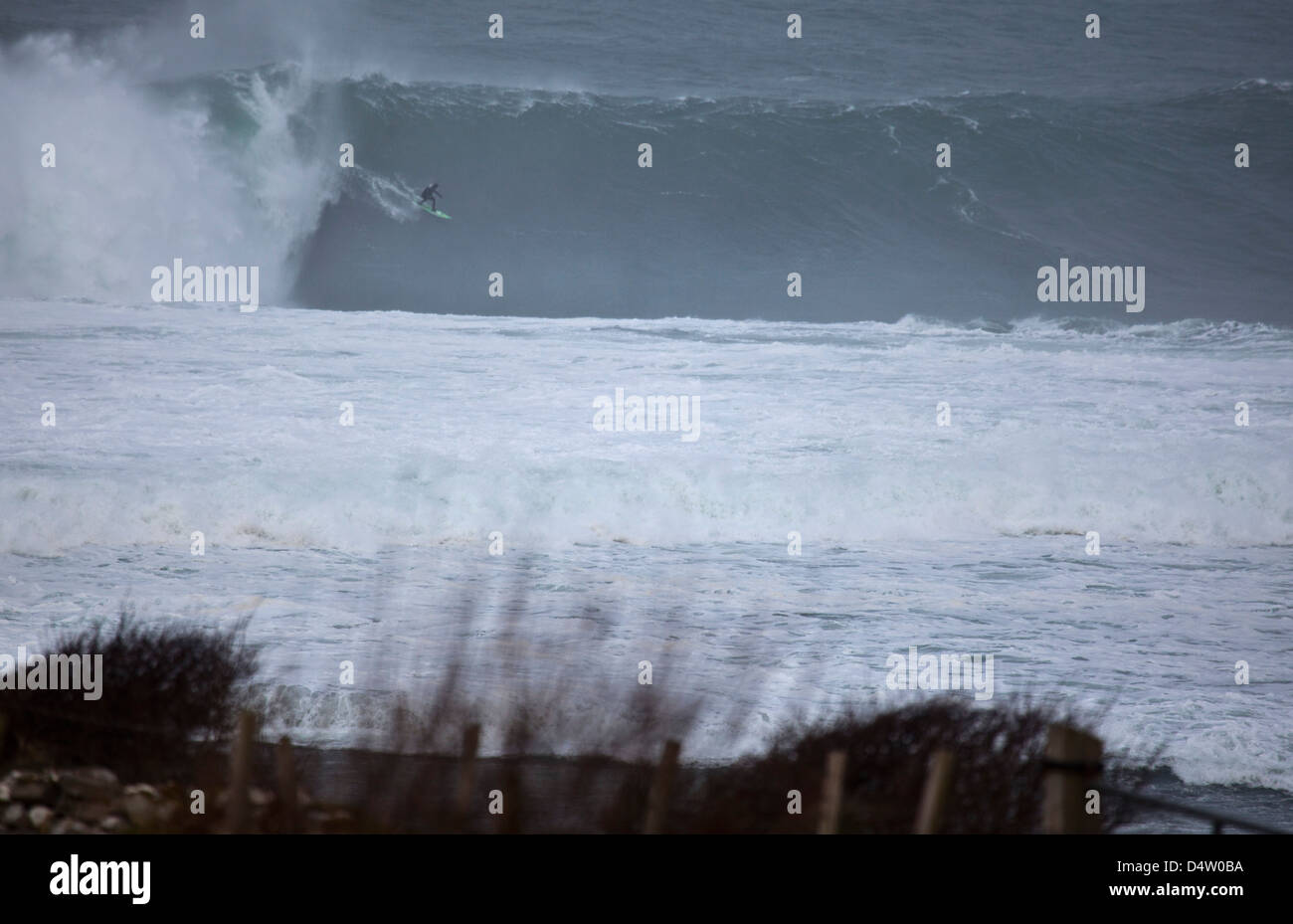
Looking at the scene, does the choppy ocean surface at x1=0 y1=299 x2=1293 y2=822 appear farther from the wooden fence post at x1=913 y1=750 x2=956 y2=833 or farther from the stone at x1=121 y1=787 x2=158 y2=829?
the wooden fence post at x1=913 y1=750 x2=956 y2=833

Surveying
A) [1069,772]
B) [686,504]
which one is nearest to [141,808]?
[1069,772]

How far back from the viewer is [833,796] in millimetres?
3301

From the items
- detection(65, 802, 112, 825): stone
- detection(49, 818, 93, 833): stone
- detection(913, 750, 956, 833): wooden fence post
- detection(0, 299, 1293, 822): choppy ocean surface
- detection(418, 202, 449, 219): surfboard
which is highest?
detection(418, 202, 449, 219): surfboard

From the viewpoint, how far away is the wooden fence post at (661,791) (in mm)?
3230

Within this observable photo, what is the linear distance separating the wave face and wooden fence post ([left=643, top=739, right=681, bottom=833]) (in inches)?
747

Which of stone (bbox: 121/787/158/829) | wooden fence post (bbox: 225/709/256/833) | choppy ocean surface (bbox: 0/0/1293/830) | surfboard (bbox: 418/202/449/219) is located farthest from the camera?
surfboard (bbox: 418/202/449/219)

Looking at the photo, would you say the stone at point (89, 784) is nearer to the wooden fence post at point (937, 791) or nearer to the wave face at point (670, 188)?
the wooden fence post at point (937, 791)

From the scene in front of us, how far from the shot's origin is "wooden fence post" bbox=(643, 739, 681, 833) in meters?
3.23

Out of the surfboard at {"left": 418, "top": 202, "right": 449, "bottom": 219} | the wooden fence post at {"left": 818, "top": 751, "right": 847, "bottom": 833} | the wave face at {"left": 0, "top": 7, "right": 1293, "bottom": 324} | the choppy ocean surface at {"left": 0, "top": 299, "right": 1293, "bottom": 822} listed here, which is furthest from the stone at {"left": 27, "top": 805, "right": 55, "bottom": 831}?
the surfboard at {"left": 418, "top": 202, "right": 449, "bottom": 219}

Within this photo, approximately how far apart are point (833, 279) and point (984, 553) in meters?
13.7

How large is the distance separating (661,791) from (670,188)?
24.0 meters

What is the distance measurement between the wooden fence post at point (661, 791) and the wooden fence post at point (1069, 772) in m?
0.94

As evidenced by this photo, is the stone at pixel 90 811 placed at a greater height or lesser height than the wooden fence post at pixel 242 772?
lesser

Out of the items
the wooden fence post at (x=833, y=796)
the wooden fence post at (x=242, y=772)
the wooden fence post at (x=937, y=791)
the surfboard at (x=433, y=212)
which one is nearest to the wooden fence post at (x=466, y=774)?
the wooden fence post at (x=242, y=772)
